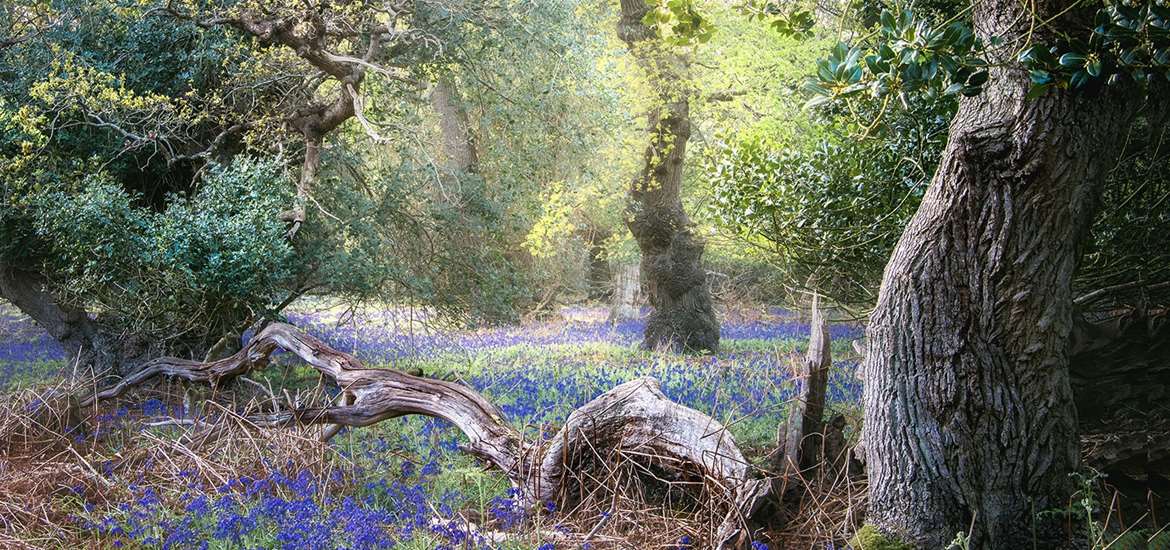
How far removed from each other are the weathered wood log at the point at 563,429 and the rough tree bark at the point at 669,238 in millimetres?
6448

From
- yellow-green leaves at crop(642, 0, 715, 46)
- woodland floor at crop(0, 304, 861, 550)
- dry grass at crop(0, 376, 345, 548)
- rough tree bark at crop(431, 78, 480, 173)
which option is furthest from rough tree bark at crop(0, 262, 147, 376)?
yellow-green leaves at crop(642, 0, 715, 46)

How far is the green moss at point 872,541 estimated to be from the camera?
3984mm

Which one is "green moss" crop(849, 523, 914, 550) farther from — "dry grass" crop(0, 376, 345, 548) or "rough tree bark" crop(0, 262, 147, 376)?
"rough tree bark" crop(0, 262, 147, 376)

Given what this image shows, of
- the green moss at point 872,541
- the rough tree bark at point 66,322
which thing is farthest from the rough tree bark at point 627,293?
the green moss at point 872,541

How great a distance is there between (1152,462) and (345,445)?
214 inches

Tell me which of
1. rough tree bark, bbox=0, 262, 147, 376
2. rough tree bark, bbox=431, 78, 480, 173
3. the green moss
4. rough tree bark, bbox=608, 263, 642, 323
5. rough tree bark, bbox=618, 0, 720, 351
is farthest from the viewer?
rough tree bark, bbox=608, 263, 642, 323

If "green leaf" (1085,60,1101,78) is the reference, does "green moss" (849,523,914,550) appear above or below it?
below

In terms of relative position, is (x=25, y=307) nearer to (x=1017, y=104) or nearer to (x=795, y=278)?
(x=795, y=278)

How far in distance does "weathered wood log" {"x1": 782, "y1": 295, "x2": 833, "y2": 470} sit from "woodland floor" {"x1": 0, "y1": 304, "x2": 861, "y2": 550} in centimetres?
31

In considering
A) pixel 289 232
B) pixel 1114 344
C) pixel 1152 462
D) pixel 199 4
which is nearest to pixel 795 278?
pixel 1114 344

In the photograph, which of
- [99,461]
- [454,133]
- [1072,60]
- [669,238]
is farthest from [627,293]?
[1072,60]

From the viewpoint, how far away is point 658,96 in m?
11.6

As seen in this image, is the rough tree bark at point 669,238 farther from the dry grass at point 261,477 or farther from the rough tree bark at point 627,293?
the dry grass at point 261,477

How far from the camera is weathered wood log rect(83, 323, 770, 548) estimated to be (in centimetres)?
443
